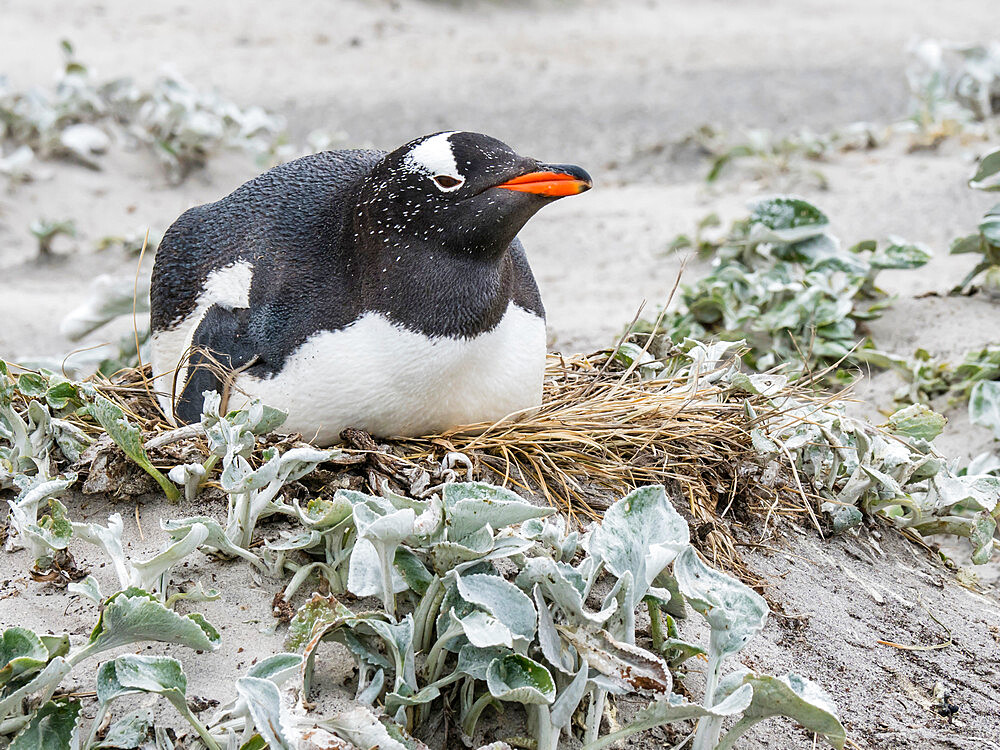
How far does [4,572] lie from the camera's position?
233 cm

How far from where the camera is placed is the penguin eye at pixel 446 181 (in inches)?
102

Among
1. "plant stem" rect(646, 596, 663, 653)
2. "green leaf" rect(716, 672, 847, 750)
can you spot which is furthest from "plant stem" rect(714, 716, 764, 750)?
"plant stem" rect(646, 596, 663, 653)

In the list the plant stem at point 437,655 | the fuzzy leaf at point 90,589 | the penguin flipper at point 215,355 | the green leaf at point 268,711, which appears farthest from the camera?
the penguin flipper at point 215,355

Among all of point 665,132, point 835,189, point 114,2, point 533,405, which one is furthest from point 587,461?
point 114,2

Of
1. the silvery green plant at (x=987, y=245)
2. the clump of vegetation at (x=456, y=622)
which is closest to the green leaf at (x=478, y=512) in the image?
the clump of vegetation at (x=456, y=622)

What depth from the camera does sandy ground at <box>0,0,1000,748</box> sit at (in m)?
2.69

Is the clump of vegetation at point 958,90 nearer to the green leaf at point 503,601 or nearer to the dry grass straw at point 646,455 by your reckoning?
the dry grass straw at point 646,455

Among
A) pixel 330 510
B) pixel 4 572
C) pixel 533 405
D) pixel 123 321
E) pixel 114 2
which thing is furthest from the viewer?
pixel 114 2

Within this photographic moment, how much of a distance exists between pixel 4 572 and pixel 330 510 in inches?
30.3

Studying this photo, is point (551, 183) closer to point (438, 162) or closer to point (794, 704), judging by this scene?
point (438, 162)

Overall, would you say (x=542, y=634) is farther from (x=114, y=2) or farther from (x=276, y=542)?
(x=114, y=2)

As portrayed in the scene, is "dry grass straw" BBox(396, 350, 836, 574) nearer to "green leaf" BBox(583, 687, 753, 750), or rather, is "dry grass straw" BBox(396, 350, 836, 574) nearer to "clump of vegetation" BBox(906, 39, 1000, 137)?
"green leaf" BBox(583, 687, 753, 750)

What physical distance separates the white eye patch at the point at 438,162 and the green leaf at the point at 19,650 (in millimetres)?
1320

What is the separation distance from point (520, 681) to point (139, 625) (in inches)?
25.1
